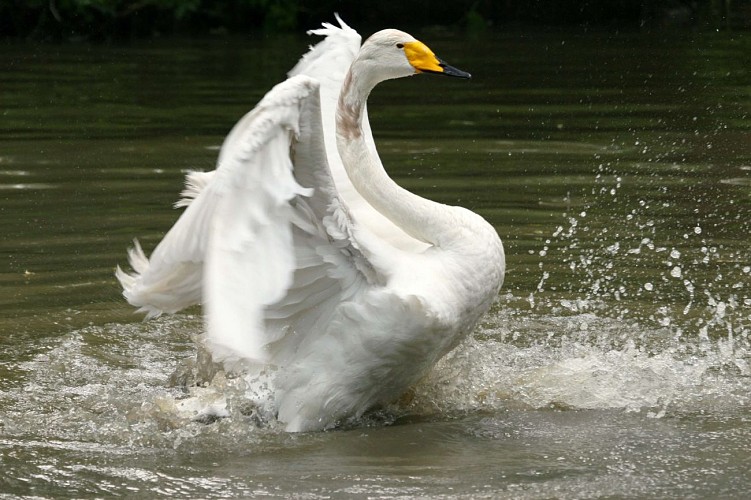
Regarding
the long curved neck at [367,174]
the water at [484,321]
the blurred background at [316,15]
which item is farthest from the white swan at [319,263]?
the blurred background at [316,15]

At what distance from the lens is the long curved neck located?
5582 millimetres

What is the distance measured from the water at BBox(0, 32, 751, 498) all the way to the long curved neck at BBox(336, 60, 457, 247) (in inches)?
30.9

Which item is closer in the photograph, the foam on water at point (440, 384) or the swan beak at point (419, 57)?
the foam on water at point (440, 384)

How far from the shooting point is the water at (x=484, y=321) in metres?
4.96

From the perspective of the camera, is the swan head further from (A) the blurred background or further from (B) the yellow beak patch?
(A) the blurred background

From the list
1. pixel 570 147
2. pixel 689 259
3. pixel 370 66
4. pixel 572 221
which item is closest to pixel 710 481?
pixel 370 66

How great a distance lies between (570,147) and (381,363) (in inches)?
252

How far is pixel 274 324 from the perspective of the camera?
17.8ft

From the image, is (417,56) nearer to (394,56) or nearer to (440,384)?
(394,56)

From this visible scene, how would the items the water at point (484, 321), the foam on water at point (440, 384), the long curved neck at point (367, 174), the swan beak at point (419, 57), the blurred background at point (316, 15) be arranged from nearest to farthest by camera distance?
the water at point (484, 321) → the foam on water at point (440, 384) → the long curved neck at point (367, 174) → the swan beak at point (419, 57) → the blurred background at point (316, 15)

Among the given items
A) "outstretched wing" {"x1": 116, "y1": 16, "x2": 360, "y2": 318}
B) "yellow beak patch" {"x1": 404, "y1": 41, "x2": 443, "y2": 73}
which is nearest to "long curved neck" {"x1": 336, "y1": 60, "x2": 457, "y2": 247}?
"yellow beak patch" {"x1": 404, "y1": 41, "x2": 443, "y2": 73}

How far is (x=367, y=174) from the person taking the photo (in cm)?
570

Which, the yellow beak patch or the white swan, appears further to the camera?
the yellow beak patch

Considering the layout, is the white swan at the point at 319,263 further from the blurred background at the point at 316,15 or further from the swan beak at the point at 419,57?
the blurred background at the point at 316,15
